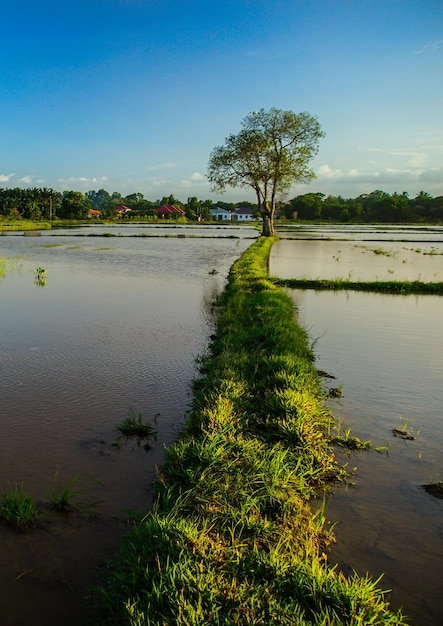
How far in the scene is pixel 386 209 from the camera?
97.6 metres

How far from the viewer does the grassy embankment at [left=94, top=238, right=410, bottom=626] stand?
2.55 m

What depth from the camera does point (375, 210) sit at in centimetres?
10019

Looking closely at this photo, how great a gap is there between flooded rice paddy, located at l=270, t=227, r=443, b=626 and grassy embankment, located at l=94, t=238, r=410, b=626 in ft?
0.88

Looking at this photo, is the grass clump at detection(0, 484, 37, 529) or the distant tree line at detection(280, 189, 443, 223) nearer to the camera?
the grass clump at detection(0, 484, 37, 529)

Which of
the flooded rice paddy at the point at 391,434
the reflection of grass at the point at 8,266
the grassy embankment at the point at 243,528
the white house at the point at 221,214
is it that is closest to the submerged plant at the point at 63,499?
the grassy embankment at the point at 243,528

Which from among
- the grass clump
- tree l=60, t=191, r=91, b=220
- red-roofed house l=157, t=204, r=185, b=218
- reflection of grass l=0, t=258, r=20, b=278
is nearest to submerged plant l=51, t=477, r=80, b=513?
the grass clump

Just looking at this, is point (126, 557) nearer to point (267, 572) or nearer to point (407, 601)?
point (267, 572)

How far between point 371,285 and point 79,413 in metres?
13.0

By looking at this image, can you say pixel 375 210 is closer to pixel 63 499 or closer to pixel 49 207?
pixel 49 207

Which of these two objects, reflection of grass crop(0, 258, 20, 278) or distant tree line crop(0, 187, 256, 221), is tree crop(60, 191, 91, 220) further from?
reflection of grass crop(0, 258, 20, 278)

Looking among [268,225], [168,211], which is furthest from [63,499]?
[168,211]

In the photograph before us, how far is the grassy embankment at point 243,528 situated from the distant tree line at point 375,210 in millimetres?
87231

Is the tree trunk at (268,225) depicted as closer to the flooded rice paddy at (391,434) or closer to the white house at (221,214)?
the flooded rice paddy at (391,434)

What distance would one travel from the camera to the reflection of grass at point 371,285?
15659mm
